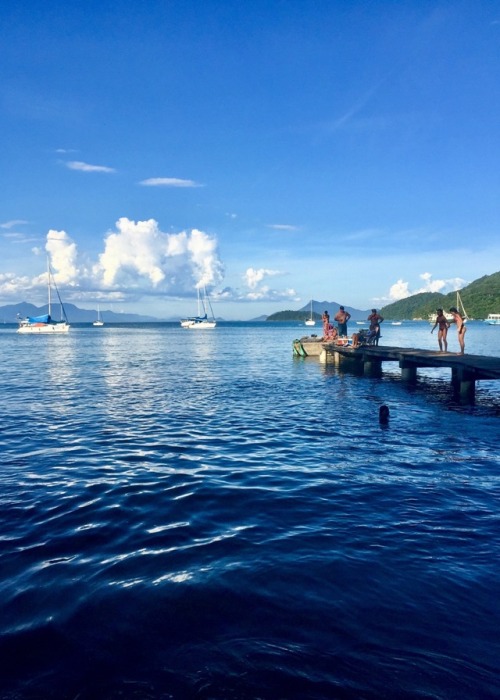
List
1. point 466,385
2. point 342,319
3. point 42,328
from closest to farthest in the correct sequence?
1. point 466,385
2. point 342,319
3. point 42,328

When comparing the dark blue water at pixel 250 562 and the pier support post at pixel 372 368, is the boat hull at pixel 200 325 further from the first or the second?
the dark blue water at pixel 250 562

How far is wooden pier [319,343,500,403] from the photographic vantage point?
21297mm

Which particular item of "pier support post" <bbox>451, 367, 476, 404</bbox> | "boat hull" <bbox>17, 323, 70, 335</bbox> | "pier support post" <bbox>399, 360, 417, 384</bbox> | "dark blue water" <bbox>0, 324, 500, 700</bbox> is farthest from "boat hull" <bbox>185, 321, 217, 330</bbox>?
"dark blue water" <bbox>0, 324, 500, 700</bbox>

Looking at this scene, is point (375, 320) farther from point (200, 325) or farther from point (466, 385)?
point (200, 325)

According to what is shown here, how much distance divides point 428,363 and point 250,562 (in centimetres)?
2067

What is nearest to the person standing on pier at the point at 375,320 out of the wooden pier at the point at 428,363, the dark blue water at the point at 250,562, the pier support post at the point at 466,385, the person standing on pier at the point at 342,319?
the wooden pier at the point at 428,363

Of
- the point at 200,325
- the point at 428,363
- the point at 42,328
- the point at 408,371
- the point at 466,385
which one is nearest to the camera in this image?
the point at 466,385

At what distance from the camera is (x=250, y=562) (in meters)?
6.78

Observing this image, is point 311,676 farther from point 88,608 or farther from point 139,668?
point 88,608

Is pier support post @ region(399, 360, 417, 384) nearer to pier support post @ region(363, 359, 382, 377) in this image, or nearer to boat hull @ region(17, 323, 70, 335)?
pier support post @ region(363, 359, 382, 377)

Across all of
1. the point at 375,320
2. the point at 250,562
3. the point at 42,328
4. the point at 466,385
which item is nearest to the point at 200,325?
the point at 42,328

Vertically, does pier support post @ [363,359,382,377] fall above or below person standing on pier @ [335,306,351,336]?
below

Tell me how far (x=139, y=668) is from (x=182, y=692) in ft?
1.84

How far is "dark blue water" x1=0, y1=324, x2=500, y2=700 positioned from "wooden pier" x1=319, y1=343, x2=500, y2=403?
233 inches
